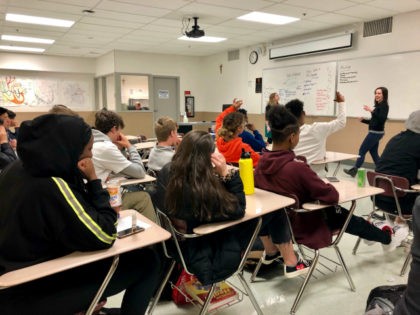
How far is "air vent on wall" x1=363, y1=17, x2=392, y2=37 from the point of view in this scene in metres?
5.51

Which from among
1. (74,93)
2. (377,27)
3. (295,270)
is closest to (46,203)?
(295,270)

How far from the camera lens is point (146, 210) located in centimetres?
250

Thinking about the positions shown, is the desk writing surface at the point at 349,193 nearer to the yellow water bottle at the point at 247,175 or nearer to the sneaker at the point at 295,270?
the yellow water bottle at the point at 247,175

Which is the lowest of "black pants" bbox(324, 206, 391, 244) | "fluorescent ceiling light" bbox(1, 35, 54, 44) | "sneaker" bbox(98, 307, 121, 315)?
"sneaker" bbox(98, 307, 121, 315)

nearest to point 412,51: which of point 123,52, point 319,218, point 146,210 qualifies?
point 319,218

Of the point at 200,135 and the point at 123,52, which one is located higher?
the point at 123,52

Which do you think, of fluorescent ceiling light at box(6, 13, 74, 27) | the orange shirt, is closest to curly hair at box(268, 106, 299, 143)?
the orange shirt

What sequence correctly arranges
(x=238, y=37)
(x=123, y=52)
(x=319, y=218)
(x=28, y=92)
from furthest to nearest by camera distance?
(x=28, y=92)
(x=123, y=52)
(x=238, y=37)
(x=319, y=218)

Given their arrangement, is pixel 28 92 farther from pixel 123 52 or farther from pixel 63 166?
pixel 63 166

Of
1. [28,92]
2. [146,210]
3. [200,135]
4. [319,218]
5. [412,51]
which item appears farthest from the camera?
[28,92]

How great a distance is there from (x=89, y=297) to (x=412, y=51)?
19.0 ft

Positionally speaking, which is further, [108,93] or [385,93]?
[108,93]

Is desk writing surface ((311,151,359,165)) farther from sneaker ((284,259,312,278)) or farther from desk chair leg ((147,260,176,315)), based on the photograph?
desk chair leg ((147,260,176,315))

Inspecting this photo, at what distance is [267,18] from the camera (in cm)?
570
